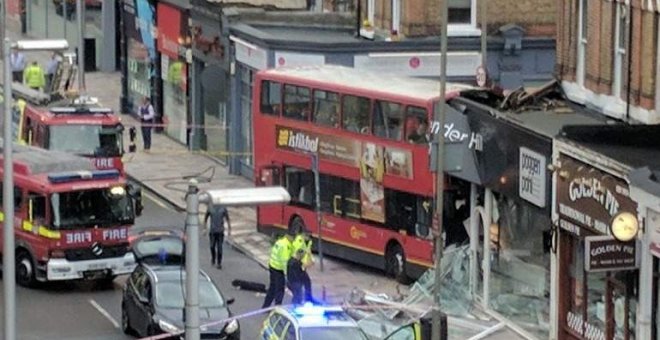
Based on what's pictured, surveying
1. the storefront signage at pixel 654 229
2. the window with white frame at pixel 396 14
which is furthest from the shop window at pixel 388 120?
the storefront signage at pixel 654 229

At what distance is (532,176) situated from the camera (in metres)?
→ 33.6

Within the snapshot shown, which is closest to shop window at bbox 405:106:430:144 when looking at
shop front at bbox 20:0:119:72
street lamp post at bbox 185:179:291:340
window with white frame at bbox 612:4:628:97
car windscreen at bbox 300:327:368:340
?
window with white frame at bbox 612:4:628:97

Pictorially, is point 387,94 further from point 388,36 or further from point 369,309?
point 388,36

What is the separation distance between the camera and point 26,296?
3800cm

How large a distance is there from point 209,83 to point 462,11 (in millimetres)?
9596

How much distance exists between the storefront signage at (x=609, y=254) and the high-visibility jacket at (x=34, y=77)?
31862 mm

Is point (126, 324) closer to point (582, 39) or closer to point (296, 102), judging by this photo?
point (296, 102)

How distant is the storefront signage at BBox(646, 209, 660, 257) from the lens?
Result: 28391 mm

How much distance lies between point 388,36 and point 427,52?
4.40ft

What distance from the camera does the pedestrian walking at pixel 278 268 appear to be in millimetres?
35625

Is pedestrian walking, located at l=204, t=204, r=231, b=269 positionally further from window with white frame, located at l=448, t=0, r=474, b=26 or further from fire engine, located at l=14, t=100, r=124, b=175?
window with white frame, located at l=448, t=0, r=474, b=26

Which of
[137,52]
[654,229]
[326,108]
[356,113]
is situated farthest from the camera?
[137,52]

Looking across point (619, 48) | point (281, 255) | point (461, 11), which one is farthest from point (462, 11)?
point (619, 48)

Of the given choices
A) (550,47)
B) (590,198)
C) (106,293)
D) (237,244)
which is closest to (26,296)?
(106,293)
